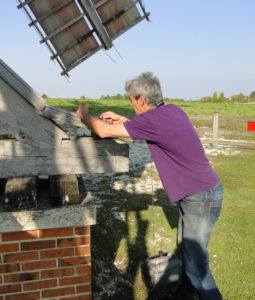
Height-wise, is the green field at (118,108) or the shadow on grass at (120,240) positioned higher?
the green field at (118,108)

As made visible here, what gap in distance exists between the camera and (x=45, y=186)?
2.71 m

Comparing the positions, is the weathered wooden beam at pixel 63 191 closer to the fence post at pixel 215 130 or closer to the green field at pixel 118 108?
the fence post at pixel 215 130

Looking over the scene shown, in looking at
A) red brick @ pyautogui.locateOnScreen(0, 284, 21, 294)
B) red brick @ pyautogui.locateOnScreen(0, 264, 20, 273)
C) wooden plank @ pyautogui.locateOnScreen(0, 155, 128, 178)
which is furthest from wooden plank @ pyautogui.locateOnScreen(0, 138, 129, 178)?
red brick @ pyautogui.locateOnScreen(0, 284, 21, 294)

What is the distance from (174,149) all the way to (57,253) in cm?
119

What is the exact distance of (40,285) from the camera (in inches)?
91.3

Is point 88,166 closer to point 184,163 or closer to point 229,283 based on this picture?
point 184,163

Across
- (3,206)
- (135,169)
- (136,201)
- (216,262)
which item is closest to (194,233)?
(3,206)

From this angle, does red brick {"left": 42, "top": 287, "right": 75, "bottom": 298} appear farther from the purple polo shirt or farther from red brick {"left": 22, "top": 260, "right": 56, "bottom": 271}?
the purple polo shirt

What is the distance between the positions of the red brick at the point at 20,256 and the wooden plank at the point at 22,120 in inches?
31.7

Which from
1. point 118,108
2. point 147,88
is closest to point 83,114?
point 147,88

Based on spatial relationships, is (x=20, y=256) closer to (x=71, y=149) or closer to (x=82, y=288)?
(x=82, y=288)

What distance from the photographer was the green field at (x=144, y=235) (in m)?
3.62

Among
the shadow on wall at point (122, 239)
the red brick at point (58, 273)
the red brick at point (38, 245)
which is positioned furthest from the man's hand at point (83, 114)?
the shadow on wall at point (122, 239)

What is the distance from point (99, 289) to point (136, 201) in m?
2.92
